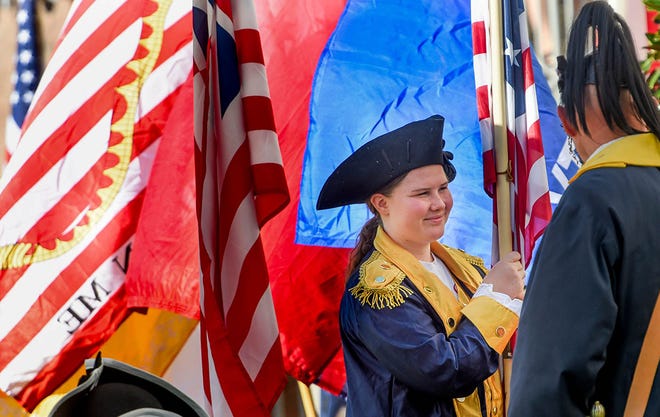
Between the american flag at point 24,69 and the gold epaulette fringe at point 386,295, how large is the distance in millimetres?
4955

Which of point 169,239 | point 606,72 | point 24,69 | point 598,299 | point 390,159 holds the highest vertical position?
point 24,69

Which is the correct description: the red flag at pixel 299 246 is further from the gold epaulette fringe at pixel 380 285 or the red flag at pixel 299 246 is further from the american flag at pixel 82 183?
the gold epaulette fringe at pixel 380 285

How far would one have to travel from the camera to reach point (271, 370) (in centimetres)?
533

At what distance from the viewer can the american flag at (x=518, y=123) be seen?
5.07 metres

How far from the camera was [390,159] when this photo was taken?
4.91 metres

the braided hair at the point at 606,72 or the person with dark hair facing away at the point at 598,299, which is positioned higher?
the braided hair at the point at 606,72

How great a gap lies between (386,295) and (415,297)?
0.37ft

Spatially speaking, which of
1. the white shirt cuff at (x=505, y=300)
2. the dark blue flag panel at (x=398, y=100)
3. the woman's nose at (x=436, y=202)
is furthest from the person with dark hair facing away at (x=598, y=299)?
the dark blue flag panel at (x=398, y=100)

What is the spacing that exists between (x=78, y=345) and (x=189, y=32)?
171 cm

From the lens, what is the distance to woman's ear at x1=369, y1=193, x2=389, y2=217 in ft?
16.1

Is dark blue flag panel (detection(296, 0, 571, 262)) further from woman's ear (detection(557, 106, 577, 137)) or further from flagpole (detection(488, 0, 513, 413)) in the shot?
woman's ear (detection(557, 106, 577, 137))

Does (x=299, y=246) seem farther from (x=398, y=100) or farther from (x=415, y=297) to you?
(x=415, y=297)

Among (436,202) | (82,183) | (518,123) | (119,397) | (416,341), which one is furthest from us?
(82,183)

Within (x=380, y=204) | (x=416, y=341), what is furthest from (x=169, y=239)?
(x=416, y=341)
